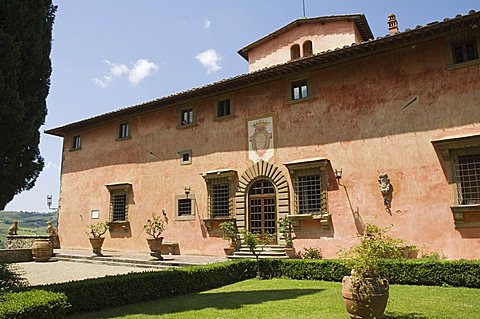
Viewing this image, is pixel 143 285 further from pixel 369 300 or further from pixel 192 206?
pixel 192 206

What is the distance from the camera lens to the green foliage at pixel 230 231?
1466 centimetres

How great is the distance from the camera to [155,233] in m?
17.5

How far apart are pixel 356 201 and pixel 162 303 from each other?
7489 millimetres

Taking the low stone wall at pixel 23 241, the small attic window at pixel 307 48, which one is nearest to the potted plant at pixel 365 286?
→ the small attic window at pixel 307 48

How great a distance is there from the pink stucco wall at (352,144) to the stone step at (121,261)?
7.96ft

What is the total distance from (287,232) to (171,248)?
5.90 m

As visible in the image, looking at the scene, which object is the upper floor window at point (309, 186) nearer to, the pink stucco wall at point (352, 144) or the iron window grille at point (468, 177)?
the pink stucco wall at point (352, 144)

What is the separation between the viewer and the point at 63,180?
2302 centimetres

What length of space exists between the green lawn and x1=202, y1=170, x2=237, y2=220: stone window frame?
602 centimetres

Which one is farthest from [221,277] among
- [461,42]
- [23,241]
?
[23,241]

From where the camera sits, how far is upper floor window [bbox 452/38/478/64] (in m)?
11.7

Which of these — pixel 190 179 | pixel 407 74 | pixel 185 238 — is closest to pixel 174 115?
pixel 190 179

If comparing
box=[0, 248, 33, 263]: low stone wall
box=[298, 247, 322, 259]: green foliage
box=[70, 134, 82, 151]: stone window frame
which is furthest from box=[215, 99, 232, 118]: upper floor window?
box=[0, 248, 33, 263]: low stone wall

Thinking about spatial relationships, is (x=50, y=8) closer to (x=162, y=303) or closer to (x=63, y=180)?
(x=162, y=303)
